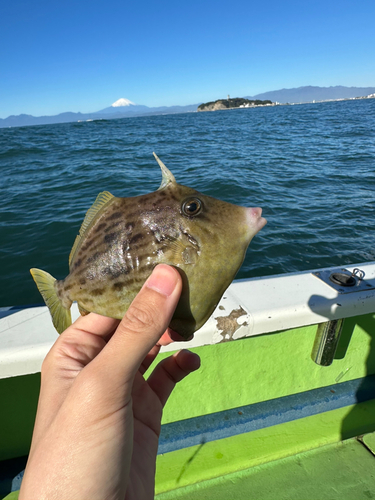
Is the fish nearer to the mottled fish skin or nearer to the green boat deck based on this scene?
the mottled fish skin

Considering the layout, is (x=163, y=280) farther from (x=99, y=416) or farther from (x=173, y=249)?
(x=99, y=416)

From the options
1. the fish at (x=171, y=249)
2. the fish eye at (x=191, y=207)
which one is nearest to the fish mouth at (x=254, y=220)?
the fish at (x=171, y=249)

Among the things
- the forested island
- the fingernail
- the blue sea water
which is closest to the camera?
the fingernail

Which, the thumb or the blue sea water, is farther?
the blue sea water

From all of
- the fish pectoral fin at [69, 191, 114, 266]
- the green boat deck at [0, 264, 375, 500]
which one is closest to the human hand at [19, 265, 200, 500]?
the fish pectoral fin at [69, 191, 114, 266]

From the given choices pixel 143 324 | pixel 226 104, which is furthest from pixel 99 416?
pixel 226 104

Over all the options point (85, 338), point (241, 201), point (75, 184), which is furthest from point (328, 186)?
point (85, 338)
